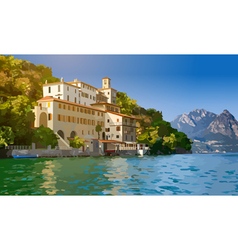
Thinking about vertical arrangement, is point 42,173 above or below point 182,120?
below

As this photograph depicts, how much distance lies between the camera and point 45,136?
8.02 metres

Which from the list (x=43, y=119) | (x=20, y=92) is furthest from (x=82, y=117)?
(x=20, y=92)

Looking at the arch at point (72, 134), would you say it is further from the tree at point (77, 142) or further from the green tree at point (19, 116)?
the green tree at point (19, 116)

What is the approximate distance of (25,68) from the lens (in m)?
7.41

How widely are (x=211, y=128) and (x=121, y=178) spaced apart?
7.52 ft

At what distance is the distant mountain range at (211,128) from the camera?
6.96 m

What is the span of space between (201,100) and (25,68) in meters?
3.48

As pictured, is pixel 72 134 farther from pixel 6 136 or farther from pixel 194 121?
pixel 194 121

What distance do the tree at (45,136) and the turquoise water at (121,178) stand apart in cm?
47

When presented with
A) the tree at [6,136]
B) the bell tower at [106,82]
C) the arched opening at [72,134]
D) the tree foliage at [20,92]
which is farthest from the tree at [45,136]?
the tree at [6,136]

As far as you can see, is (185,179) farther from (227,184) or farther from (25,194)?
(25,194)

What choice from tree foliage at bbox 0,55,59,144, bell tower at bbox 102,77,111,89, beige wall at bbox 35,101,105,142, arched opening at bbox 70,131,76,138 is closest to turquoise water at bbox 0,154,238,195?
arched opening at bbox 70,131,76,138

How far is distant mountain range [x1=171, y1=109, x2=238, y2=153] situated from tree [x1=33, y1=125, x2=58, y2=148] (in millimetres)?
2503

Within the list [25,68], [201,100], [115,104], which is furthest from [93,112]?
[201,100]
